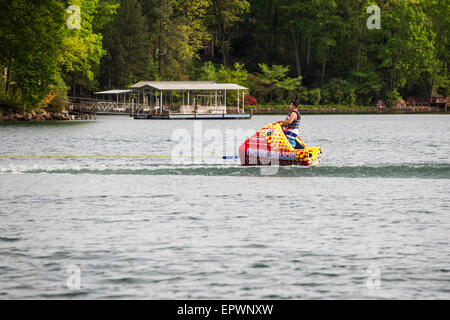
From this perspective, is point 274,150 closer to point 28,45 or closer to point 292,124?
point 292,124

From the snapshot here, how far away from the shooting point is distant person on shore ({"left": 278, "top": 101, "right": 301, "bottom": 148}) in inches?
939

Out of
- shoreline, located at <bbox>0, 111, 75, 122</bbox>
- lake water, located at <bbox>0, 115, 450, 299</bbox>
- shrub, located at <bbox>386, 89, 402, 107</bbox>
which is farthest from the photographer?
shrub, located at <bbox>386, 89, 402, 107</bbox>

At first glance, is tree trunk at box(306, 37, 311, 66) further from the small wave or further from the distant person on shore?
the distant person on shore

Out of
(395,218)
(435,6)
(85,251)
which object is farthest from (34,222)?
(435,6)

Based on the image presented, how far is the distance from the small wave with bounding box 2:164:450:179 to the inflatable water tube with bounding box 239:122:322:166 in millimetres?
381

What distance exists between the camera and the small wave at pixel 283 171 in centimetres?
2459

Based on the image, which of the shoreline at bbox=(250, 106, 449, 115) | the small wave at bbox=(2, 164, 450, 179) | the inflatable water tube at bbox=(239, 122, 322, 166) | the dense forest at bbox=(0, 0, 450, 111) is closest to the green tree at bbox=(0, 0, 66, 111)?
the dense forest at bbox=(0, 0, 450, 111)

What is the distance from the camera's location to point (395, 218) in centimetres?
1612

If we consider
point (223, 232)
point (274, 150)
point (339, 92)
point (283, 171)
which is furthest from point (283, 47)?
point (223, 232)

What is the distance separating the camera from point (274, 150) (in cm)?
2412

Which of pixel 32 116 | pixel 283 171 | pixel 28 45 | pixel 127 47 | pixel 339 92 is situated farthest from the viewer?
pixel 339 92

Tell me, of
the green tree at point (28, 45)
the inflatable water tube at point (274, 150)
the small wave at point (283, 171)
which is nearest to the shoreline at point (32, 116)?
the green tree at point (28, 45)

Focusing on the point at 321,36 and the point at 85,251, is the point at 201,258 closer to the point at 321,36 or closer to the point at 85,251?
the point at 85,251

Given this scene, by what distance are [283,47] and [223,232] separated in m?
108
